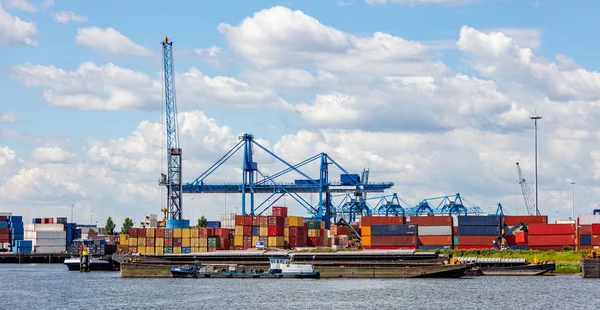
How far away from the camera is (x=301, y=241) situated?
141750 millimetres

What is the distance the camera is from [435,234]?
134 metres

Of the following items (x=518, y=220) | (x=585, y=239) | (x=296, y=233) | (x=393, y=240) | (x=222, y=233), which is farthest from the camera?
(x=222, y=233)

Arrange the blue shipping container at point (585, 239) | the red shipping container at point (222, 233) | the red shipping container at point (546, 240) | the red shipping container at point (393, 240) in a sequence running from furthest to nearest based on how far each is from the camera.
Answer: the red shipping container at point (222, 233), the red shipping container at point (546, 240), the red shipping container at point (393, 240), the blue shipping container at point (585, 239)

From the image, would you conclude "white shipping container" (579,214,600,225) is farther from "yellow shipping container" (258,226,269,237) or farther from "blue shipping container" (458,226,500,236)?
"yellow shipping container" (258,226,269,237)

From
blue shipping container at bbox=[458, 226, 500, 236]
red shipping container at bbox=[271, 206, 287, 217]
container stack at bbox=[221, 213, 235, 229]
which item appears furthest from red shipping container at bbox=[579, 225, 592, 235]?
container stack at bbox=[221, 213, 235, 229]

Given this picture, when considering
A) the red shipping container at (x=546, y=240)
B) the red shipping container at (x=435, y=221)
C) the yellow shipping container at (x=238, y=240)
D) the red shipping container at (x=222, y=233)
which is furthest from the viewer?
the red shipping container at (x=222, y=233)

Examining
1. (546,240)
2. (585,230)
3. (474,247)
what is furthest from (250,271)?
(585,230)

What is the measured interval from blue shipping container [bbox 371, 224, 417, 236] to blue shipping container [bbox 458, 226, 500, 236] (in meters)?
6.84

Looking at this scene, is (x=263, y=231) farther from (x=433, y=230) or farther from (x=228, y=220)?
(x=228, y=220)

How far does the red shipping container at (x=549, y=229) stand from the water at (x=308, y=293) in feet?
62.0

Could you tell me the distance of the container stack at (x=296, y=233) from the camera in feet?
456

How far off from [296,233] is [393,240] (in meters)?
15.3

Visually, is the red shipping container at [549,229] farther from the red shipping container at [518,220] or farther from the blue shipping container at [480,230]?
the blue shipping container at [480,230]

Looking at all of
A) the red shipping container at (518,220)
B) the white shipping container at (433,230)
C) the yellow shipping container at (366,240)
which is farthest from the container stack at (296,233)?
the red shipping container at (518,220)
